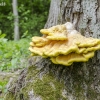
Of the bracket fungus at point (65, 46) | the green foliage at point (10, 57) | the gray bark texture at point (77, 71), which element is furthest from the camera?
the green foliage at point (10, 57)

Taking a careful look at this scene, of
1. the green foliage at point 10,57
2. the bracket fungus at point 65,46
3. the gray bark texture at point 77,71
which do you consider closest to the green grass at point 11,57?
the green foliage at point 10,57

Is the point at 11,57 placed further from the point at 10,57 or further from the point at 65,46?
the point at 65,46

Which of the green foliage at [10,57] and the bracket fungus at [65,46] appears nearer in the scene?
the bracket fungus at [65,46]

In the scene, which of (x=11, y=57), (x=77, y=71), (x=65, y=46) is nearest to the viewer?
(x=65, y=46)

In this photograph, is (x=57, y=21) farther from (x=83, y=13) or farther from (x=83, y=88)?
(x=83, y=88)

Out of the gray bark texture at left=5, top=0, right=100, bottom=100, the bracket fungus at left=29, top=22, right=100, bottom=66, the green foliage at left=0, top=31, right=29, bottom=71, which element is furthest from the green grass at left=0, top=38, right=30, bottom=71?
the bracket fungus at left=29, top=22, right=100, bottom=66

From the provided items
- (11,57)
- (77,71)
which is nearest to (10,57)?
(11,57)

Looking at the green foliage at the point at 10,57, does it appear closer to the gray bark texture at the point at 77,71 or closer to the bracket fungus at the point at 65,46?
the gray bark texture at the point at 77,71

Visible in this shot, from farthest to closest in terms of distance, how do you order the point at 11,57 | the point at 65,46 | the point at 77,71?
the point at 11,57 → the point at 77,71 → the point at 65,46
